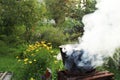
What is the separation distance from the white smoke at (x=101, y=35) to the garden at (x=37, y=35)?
2.20 meters

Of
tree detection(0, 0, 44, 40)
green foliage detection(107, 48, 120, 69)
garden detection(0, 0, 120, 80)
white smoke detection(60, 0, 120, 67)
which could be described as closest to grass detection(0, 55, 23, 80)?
garden detection(0, 0, 120, 80)

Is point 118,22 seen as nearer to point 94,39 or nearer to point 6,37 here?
point 94,39

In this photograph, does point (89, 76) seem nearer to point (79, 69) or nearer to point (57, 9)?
point (79, 69)

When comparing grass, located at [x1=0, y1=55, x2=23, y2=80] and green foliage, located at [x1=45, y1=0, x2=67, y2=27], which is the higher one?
green foliage, located at [x1=45, y1=0, x2=67, y2=27]

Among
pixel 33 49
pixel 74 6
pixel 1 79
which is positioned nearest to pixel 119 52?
pixel 33 49

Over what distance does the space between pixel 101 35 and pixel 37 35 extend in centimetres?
800

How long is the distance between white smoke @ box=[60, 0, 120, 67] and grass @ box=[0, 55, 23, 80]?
333 cm

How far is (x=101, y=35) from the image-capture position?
20.9 ft

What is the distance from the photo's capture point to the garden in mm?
9951

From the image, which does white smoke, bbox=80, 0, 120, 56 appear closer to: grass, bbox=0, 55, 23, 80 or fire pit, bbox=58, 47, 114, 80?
fire pit, bbox=58, 47, 114, 80

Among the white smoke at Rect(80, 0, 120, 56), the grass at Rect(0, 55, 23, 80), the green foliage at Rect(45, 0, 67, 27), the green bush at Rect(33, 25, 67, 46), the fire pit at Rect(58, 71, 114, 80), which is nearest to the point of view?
the fire pit at Rect(58, 71, 114, 80)

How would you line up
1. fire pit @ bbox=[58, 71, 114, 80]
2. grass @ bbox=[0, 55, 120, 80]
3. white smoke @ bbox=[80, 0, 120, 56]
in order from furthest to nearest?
grass @ bbox=[0, 55, 120, 80] < white smoke @ bbox=[80, 0, 120, 56] < fire pit @ bbox=[58, 71, 114, 80]

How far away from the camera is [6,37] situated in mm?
13031

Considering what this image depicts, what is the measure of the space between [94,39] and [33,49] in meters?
4.45
